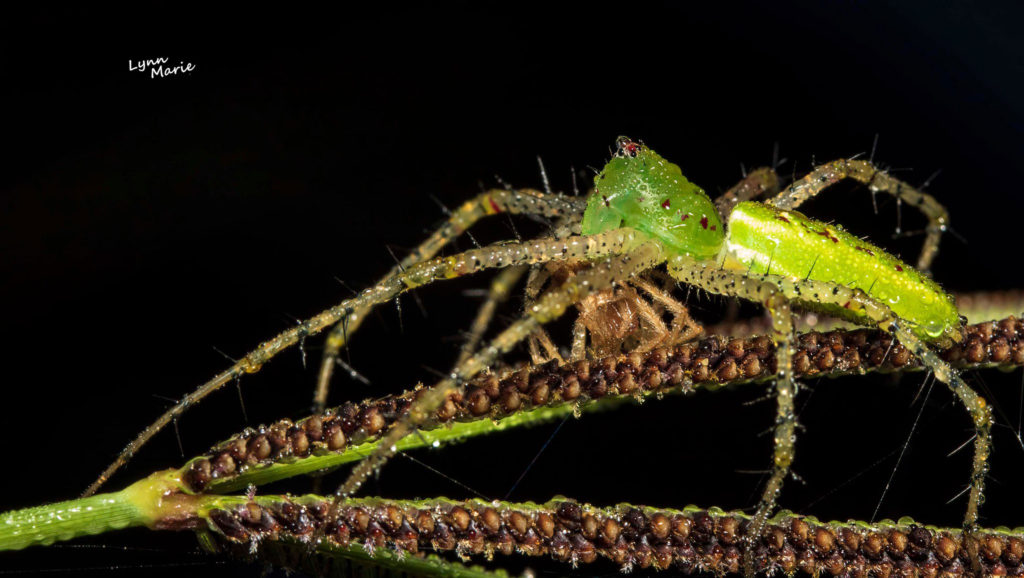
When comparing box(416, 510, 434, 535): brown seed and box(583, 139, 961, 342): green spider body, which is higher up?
box(583, 139, 961, 342): green spider body

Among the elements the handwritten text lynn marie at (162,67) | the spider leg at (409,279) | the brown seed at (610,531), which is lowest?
the brown seed at (610,531)

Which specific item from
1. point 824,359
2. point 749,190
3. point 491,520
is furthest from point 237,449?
point 749,190

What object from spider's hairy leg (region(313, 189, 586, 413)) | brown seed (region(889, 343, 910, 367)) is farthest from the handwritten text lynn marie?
brown seed (region(889, 343, 910, 367))

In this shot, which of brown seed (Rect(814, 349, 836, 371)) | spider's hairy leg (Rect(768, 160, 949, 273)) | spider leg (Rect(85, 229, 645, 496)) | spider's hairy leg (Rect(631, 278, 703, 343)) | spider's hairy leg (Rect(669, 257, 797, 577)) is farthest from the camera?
spider's hairy leg (Rect(768, 160, 949, 273))

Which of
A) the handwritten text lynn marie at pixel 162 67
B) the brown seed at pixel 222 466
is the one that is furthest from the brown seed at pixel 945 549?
the handwritten text lynn marie at pixel 162 67

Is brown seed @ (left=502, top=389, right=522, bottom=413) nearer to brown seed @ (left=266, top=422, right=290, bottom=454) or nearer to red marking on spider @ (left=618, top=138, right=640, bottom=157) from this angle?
brown seed @ (left=266, top=422, right=290, bottom=454)

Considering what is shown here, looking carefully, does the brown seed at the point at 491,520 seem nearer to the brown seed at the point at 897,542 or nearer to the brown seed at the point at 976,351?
the brown seed at the point at 897,542

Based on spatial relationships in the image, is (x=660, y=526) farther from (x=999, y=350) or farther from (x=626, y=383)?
(x=999, y=350)

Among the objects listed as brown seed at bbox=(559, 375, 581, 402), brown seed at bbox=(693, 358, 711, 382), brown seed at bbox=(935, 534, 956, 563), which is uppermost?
brown seed at bbox=(559, 375, 581, 402)
